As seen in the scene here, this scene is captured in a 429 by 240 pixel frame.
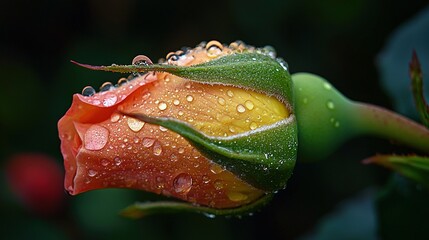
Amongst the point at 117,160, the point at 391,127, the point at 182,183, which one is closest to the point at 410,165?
the point at 391,127

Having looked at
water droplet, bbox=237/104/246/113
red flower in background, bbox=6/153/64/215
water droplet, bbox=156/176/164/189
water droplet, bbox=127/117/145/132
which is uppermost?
water droplet, bbox=237/104/246/113

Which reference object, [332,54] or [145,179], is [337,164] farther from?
[145,179]

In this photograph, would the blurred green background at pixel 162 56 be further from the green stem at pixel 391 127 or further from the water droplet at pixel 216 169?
the water droplet at pixel 216 169

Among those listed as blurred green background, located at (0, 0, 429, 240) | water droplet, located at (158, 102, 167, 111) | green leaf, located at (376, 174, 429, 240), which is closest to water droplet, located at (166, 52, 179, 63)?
water droplet, located at (158, 102, 167, 111)

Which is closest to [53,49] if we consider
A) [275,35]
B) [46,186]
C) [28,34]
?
[28,34]

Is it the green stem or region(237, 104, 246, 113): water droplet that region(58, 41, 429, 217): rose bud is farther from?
the green stem

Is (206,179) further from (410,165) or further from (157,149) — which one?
(410,165)

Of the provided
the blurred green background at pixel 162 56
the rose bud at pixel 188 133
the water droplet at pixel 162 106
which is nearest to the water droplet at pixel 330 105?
the rose bud at pixel 188 133
